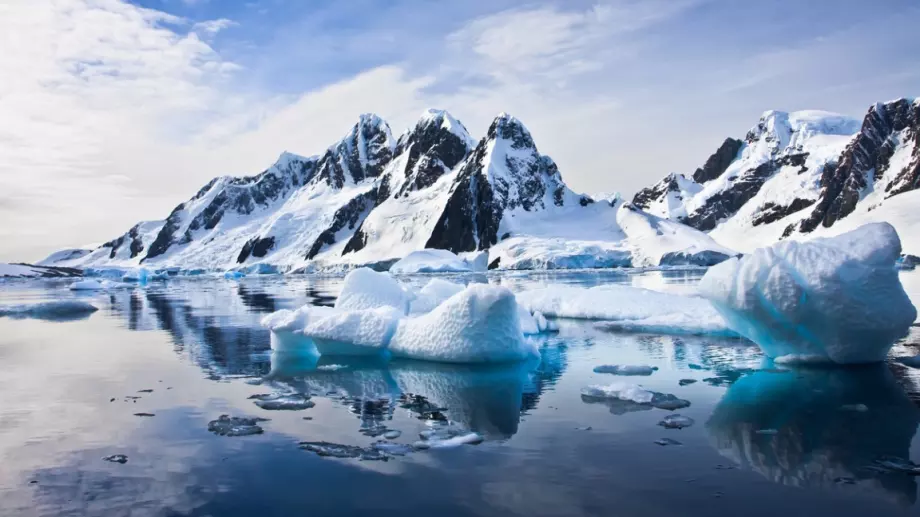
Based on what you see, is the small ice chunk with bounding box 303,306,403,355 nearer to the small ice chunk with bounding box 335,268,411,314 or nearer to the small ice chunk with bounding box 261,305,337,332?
the small ice chunk with bounding box 261,305,337,332

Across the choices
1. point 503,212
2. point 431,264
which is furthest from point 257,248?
point 431,264

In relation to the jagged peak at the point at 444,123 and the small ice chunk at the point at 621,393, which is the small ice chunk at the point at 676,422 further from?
→ the jagged peak at the point at 444,123

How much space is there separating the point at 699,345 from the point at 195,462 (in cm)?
1394

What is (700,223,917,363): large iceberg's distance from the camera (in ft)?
46.0

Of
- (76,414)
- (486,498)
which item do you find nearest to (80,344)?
(76,414)

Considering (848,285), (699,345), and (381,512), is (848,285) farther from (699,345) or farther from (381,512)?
(381,512)

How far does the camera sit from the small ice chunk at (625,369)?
14.6m

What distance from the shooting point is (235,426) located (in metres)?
10.7

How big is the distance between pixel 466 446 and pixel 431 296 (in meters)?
14.7

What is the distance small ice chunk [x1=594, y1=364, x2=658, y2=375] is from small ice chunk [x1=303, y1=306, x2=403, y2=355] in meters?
5.28

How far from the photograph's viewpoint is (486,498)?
24.7ft

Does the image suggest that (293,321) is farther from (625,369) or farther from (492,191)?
(492,191)

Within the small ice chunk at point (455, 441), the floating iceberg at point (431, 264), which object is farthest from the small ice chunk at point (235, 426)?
the floating iceberg at point (431, 264)

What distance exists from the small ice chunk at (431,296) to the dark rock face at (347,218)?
137742 millimetres
